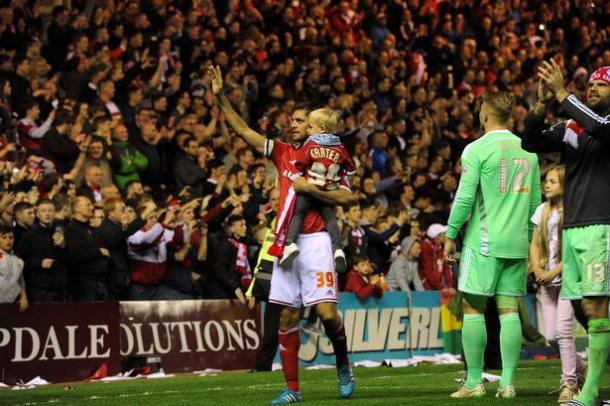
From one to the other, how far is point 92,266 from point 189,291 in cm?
183

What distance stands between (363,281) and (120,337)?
4188 millimetres

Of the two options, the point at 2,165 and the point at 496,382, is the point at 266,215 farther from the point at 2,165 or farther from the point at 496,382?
the point at 496,382

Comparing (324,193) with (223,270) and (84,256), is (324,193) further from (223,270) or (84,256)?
(223,270)

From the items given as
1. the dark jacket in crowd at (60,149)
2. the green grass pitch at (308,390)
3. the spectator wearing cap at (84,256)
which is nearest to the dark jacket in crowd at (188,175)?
the dark jacket in crowd at (60,149)

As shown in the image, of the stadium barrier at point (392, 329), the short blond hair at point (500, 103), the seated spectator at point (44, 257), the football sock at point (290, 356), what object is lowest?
the football sock at point (290, 356)

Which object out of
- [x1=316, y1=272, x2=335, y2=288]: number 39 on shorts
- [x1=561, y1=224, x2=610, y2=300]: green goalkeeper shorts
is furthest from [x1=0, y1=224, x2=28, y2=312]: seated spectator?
[x1=561, y1=224, x2=610, y2=300]: green goalkeeper shorts

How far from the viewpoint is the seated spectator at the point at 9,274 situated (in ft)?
48.5

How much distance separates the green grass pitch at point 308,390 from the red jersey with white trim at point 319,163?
1856mm

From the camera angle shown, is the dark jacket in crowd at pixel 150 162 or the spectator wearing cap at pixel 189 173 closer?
the dark jacket in crowd at pixel 150 162

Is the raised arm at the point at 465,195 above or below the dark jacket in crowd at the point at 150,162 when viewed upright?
below

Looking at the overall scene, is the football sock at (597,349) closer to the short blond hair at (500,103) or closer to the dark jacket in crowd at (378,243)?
the short blond hair at (500,103)

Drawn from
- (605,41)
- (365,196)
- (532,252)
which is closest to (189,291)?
(365,196)

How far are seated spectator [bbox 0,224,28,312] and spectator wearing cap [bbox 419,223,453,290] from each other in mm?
7474

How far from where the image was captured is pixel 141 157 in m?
19.0
